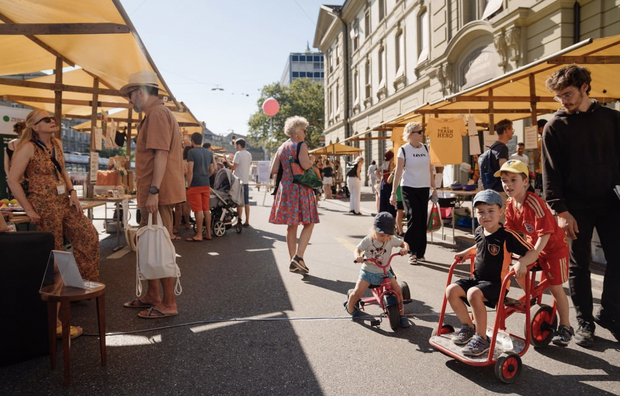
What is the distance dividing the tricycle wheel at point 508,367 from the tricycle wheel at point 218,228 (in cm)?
747

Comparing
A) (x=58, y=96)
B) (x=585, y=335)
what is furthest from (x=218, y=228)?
(x=585, y=335)

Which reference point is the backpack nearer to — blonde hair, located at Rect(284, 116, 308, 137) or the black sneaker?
blonde hair, located at Rect(284, 116, 308, 137)

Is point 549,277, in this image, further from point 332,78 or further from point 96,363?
point 332,78

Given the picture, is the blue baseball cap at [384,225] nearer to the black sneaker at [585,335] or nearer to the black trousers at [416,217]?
the black sneaker at [585,335]

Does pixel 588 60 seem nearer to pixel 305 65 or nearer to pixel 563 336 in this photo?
pixel 563 336

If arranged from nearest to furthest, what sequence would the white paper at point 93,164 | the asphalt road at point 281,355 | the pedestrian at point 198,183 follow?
1. the asphalt road at point 281,355
2. the white paper at point 93,164
3. the pedestrian at point 198,183

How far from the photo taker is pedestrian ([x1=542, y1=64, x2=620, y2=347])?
3506 mm

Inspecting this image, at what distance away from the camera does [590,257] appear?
3619mm

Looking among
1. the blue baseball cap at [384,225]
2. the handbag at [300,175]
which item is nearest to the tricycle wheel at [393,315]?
the blue baseball cap at [384,225]

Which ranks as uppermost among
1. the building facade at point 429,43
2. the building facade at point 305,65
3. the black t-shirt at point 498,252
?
the building facade at point 305,65

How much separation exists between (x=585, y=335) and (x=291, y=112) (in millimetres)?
53976

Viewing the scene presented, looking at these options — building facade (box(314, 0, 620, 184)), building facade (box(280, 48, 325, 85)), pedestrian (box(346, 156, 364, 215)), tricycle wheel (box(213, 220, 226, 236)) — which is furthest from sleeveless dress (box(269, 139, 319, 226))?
building facade (box(280, 48, 325, 85))

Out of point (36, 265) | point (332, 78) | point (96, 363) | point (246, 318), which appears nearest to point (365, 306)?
point (246, 318)

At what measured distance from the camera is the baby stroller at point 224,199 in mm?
9703
